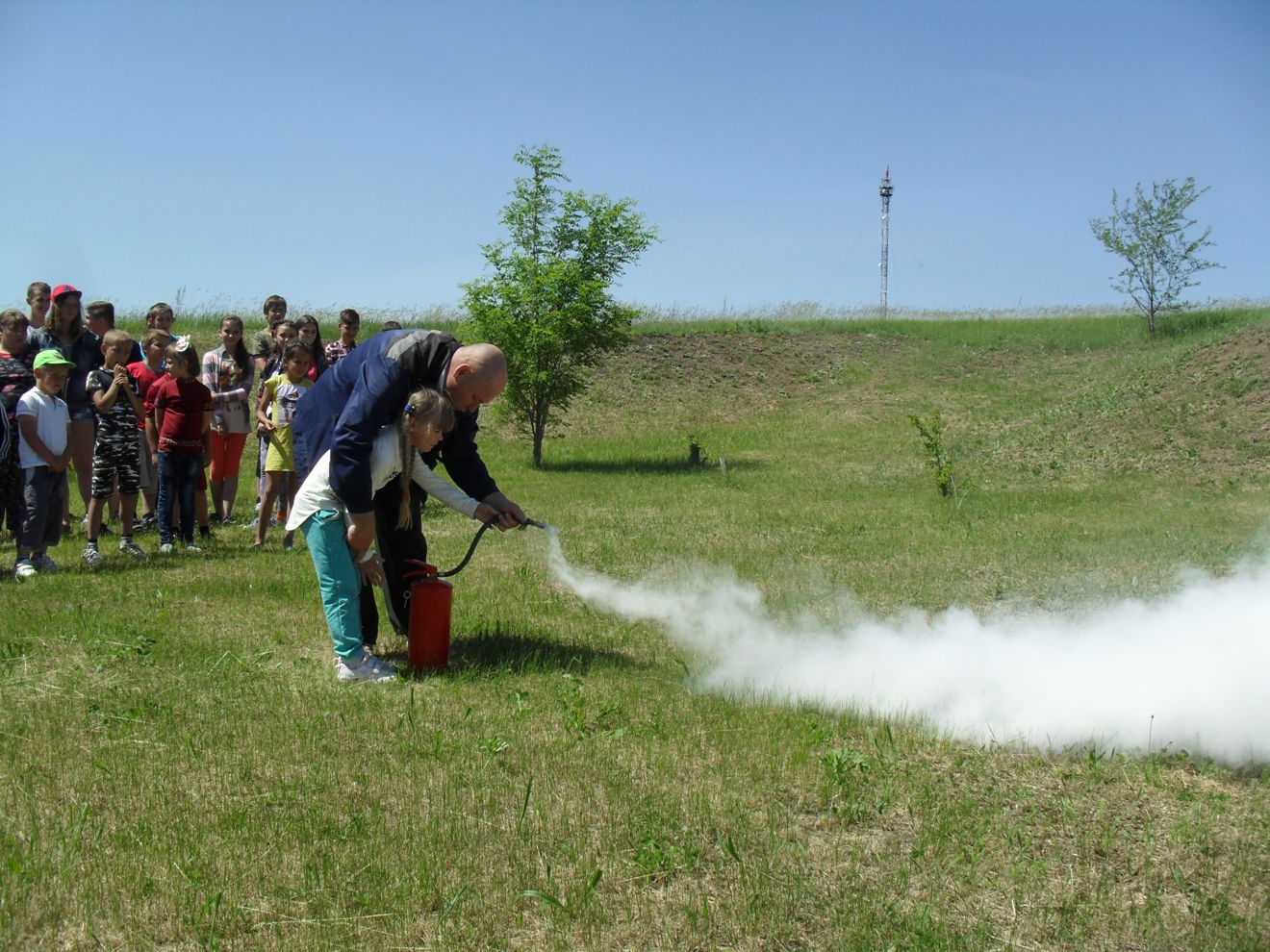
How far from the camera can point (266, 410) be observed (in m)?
10.9

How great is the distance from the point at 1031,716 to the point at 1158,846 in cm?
154

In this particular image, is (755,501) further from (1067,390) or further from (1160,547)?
(1067,390)

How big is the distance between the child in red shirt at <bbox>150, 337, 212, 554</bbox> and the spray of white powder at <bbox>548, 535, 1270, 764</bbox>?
14.7 feet

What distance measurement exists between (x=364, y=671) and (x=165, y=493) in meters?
4.87

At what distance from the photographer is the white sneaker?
19.5 ft

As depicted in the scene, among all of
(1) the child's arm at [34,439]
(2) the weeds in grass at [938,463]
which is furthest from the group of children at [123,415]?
(2) the weeds in grass at [938,463]

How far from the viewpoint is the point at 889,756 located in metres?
4.93

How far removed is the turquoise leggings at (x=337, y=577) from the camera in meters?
5.85

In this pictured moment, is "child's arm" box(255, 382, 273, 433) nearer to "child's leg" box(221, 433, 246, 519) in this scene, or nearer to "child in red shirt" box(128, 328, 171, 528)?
"child's leg" box(221, 433, 246, 519)

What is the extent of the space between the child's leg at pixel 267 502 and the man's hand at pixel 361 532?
4735mm

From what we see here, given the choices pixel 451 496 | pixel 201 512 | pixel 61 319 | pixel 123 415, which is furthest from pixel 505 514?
pixel 61 319

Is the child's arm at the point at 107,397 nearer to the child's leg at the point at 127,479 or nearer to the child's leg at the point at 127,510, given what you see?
the child's leg at the point at 127,479

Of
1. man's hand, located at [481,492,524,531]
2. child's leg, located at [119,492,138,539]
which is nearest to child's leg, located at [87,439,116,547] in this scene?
child's leg, located at [119,492,138,539]

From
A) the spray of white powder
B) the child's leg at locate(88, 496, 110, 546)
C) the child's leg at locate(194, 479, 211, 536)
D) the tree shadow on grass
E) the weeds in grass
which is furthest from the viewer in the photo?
the weeds in grass
